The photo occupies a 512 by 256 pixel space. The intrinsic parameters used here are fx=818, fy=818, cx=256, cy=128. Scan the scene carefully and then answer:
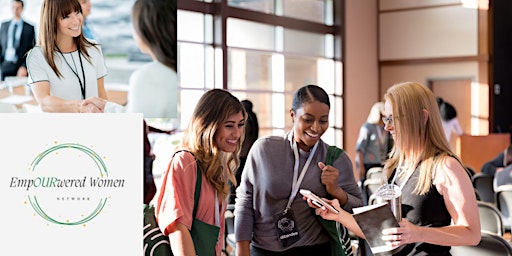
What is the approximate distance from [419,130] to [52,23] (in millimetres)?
1977

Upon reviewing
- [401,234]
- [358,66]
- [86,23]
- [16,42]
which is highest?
[358,66]

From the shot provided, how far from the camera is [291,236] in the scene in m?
3.16

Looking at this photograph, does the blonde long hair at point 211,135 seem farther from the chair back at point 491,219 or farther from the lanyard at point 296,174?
the chair back at point 491,219

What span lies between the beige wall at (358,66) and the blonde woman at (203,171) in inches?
495

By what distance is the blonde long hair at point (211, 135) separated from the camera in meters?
2.73

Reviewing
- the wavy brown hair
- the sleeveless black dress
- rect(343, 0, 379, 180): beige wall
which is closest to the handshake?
the wavy brown hair

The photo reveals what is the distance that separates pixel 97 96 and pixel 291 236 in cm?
149

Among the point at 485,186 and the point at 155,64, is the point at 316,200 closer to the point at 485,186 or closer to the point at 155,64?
the point at 155,64

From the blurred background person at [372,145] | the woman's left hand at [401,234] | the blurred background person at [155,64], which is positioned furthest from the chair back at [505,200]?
the blurred background person at [372,145]

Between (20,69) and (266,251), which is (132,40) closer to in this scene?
(20,69)

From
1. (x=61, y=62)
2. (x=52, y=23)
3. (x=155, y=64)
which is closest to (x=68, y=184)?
(x=61, y=62)

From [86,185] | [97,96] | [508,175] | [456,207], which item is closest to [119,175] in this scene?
[86,185]

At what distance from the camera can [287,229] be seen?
124 inches

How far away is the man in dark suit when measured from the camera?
4.22 metres
